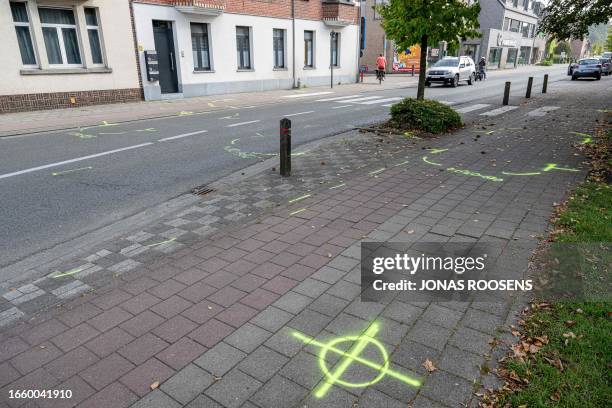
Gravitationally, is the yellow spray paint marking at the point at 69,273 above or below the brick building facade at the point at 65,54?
below

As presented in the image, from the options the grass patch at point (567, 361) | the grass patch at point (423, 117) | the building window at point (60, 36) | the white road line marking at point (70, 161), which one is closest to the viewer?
the grass patch at point (567, 361)

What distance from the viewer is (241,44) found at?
24.0m

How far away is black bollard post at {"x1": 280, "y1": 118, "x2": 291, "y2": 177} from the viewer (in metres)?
7.40

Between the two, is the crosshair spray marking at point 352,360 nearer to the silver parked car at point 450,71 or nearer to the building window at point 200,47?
the building window at point 200,47

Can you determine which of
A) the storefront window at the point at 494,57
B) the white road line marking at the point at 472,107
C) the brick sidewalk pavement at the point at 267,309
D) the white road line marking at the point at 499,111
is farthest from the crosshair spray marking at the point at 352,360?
the storefront window at the point at 494,57

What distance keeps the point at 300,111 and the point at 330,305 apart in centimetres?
1396

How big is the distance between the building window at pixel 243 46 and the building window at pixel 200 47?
2.22 metres

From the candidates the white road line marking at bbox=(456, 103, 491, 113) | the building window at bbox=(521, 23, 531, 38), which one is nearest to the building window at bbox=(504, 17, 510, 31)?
the building window at bbox=(521, 23, 531, 38)

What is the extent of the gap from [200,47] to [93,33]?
17.9ft

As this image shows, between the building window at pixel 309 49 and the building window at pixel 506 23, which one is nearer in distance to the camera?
the building window at pixel 309 49

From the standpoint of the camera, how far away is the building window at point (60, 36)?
53.4ft

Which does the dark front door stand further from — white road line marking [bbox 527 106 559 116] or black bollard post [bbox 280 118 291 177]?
white road line marking [bbox 527 106 559 116]

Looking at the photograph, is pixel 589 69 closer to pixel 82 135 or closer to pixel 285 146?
pixel 285 146

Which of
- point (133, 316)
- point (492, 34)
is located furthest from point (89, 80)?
point (492, 34)
